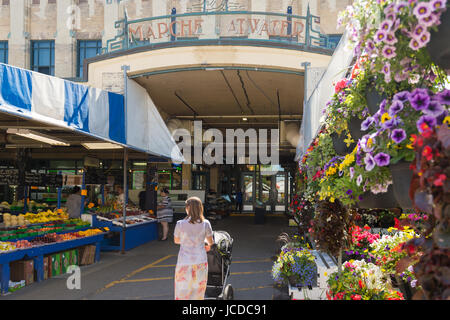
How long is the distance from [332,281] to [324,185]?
179cm

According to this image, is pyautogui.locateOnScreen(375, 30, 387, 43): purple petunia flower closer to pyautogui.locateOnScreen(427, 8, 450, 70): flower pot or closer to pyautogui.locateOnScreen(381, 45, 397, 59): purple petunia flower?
pyautogui.locateOnScreen(381, 45, 397, 59): purple petunia flower

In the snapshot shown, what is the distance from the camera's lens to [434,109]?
1.89 metres

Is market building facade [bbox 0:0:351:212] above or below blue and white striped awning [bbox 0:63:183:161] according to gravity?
above

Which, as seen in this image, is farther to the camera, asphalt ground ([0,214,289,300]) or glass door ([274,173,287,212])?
glass door ([274,173,287,212])

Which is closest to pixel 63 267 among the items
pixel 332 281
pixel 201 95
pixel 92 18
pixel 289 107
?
pixel 332 281

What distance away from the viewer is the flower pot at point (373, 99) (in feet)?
7.82

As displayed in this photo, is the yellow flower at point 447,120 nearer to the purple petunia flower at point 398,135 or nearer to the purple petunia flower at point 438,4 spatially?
the purple petunia flower at point 398,135

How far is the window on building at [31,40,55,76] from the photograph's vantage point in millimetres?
20328

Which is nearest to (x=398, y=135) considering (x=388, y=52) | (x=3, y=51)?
(x=388, y=52)

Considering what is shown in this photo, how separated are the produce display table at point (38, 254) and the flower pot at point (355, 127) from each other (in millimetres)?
6323

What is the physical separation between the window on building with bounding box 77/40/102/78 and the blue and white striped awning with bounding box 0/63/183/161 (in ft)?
30.5

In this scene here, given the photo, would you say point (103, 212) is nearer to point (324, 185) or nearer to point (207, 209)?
point (207, 209)

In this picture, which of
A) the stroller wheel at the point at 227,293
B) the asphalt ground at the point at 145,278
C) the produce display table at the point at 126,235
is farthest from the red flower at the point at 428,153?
the produce display table at the point at 126,235

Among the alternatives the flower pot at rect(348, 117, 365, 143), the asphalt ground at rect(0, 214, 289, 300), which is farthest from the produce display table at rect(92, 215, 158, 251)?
the flower pot at rect(348, 117, 365, 143)
